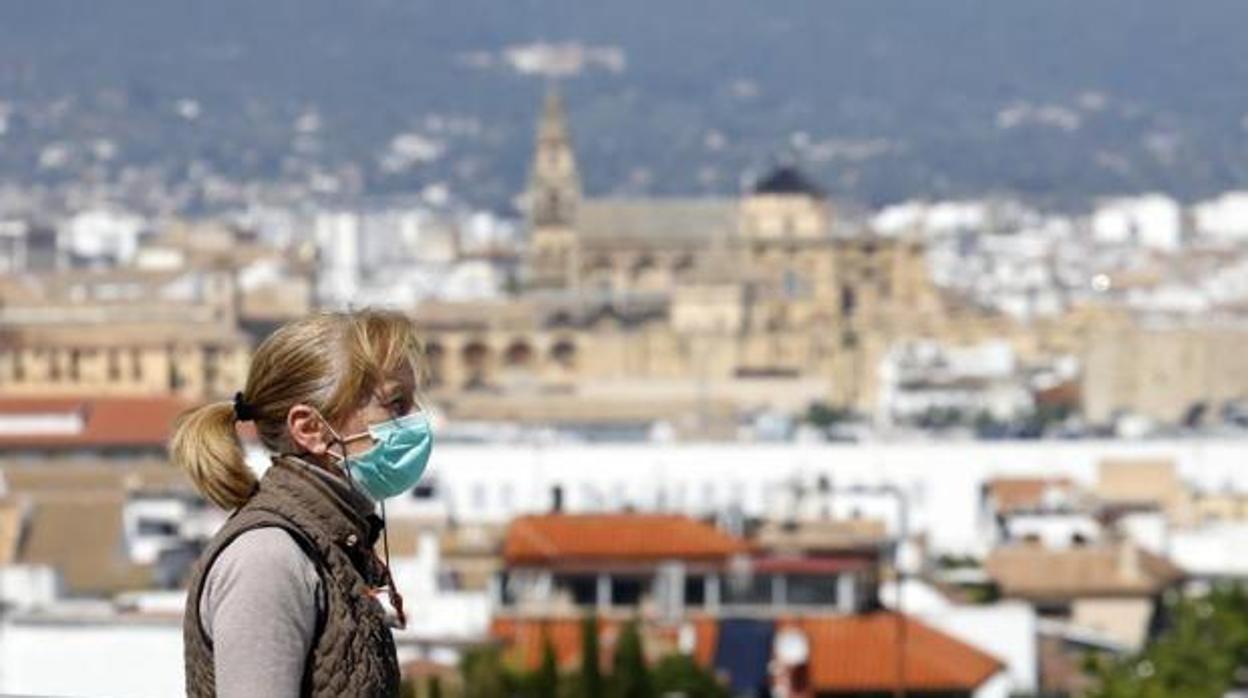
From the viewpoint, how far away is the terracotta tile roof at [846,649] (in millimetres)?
22188

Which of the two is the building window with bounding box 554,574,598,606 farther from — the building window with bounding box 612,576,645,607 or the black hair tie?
the black hair tie

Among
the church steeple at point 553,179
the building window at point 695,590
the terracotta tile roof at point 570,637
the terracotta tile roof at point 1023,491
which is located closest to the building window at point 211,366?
the terracotta tile roof at point 1023,491

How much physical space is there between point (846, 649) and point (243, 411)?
63.5 ft

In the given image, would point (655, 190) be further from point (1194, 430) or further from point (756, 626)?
point (756, 626)

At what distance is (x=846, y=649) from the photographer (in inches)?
912

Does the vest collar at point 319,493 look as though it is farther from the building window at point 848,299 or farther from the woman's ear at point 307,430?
the building window at point 848,299

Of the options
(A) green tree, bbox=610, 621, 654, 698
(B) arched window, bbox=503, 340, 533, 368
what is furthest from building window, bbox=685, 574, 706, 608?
(B) arched window, bbox=503, 340, 533, 368

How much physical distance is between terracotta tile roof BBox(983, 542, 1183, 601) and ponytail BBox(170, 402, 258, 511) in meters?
26.5

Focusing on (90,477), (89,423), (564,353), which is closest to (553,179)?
(564,353)

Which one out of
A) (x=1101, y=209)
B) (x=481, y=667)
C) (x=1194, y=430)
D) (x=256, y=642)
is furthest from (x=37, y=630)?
(x=1101, y=209)

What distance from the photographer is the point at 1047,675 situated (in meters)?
25.4

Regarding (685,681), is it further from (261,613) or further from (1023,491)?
(1023,491)

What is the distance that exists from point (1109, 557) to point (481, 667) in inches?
507

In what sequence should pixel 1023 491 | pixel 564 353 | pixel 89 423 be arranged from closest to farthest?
1. pixel 1023 491
2. pixel 89 423
3. pixel 564 353
